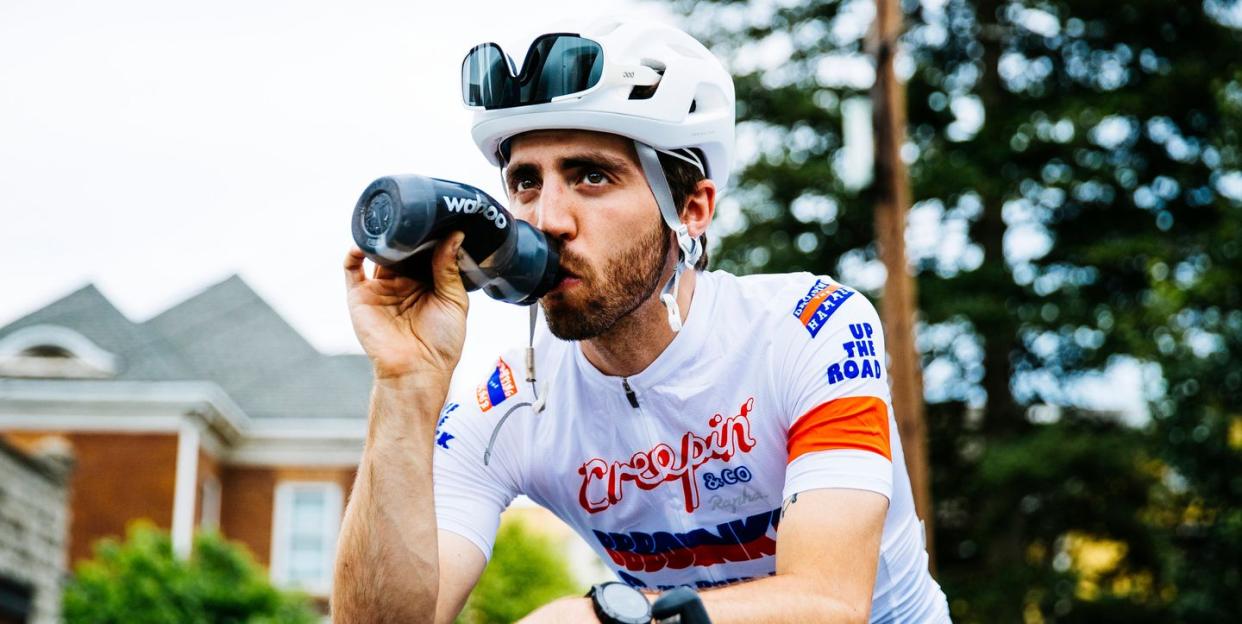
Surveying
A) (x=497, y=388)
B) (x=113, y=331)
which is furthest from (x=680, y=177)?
(x=113, y=331)

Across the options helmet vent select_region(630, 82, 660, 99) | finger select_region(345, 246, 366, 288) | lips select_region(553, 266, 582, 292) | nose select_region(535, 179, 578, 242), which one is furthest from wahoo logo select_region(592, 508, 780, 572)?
helmet vent select_region(630, 82, 660, 99)

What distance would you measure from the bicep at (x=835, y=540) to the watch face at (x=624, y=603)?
1.56ft

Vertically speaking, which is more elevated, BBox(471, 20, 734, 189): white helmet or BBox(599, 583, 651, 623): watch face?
BBox(471, 20, 734, 189): white helmet

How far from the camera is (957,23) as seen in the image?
86.9ft

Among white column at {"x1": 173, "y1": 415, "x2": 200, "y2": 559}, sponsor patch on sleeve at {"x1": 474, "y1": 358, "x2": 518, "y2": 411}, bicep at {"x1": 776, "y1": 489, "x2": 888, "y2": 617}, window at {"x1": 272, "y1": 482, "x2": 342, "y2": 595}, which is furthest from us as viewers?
window at {"x1": 272, "y1": 482, "x2": 342, "y2": 595}

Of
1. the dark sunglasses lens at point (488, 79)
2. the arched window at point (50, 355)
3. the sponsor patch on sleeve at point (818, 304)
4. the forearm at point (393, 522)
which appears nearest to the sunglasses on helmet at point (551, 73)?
the dark sunglasses lens at point (488, 79)

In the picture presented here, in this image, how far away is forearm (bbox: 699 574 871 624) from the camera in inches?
125

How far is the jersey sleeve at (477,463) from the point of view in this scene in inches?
161

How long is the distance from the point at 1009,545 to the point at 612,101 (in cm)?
2196

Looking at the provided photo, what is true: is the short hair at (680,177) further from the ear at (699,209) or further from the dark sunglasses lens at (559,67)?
the dark sunglasses lens at (559,67)

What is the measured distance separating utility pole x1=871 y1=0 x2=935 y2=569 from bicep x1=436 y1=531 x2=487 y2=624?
821cm

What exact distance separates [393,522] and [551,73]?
1.21 metres

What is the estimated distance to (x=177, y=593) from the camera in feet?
70.9

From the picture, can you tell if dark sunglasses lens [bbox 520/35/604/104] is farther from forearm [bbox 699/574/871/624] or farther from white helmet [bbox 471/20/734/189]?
forearm [bbox 699/574/871/624]
